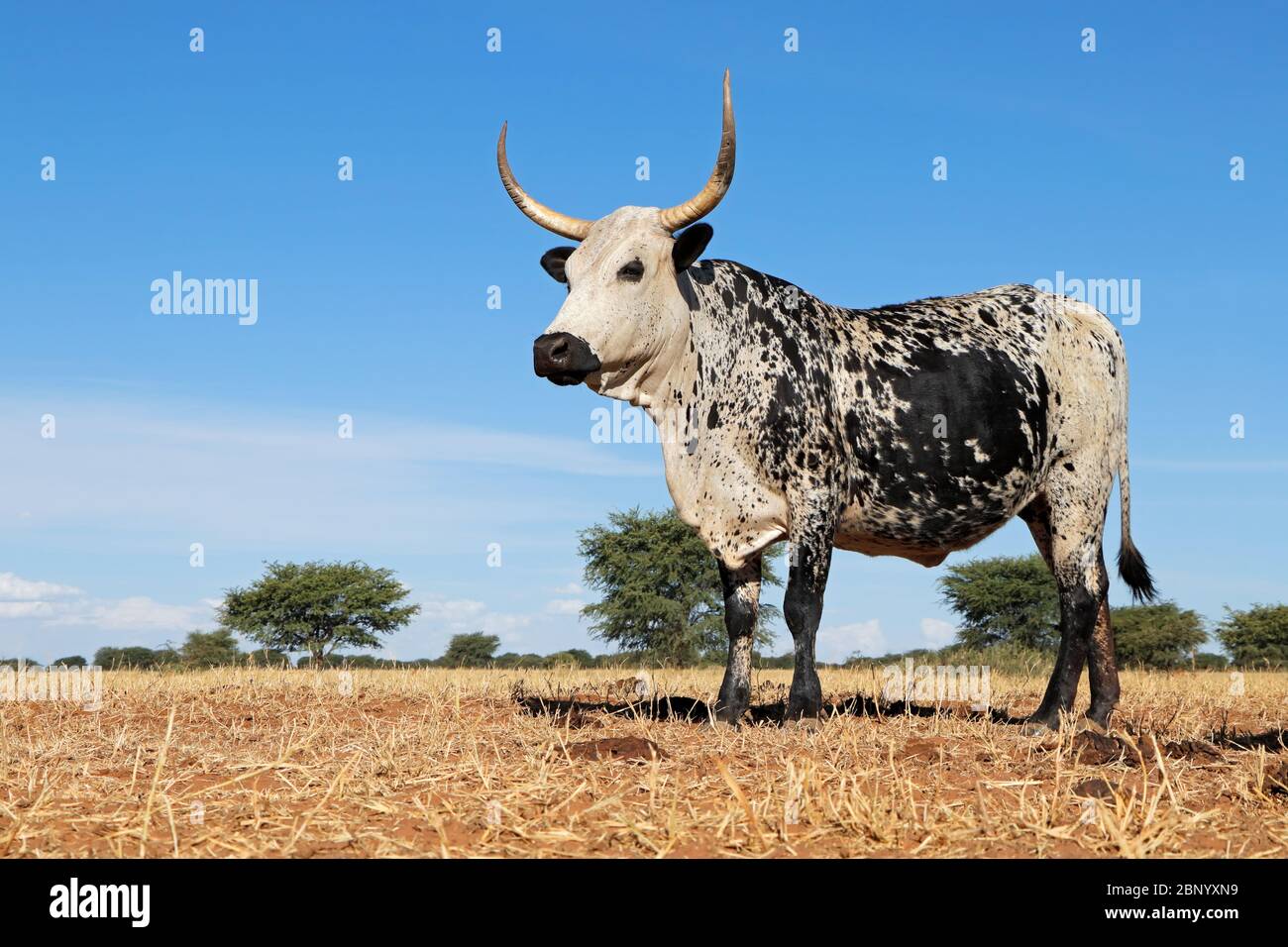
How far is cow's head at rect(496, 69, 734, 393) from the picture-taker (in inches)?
297

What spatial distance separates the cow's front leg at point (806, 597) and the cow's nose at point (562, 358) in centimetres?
172

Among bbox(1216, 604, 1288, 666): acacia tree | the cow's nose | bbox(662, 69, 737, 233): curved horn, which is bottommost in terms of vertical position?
bbox(1216, 604, 1288, 666): acacia tree

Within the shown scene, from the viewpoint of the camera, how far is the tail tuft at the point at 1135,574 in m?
10.4

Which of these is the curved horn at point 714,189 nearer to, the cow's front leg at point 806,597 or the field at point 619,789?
the cow's front leg at point 806,597

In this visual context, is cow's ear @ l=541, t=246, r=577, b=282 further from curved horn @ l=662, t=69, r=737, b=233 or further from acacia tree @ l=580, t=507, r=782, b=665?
acacia tree @ l=580, t=507, r=782, b=665

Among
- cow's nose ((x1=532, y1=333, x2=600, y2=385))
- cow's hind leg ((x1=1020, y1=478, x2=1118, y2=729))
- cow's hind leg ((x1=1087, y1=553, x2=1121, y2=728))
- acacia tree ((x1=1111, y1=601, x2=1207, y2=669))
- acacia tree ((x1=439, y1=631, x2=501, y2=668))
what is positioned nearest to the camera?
cow's nose ((x1=532, y1=333, x2=600, y2=385))

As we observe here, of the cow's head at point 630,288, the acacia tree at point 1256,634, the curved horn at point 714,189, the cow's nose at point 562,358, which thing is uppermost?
the curved horn at point 714,189

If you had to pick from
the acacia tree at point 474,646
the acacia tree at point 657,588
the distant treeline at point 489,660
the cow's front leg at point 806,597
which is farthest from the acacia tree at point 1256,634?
the cow's front leg at point 806,597

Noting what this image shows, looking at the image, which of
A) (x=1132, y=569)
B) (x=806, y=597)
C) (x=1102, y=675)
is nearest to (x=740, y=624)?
(x=806, y=597)

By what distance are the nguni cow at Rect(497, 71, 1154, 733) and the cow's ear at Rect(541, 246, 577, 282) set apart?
0.04 feet

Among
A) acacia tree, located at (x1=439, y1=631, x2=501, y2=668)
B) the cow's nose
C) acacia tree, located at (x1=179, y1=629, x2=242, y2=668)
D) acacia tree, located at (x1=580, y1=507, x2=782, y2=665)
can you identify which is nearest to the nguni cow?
the cow's nose

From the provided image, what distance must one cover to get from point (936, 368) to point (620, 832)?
5343mm

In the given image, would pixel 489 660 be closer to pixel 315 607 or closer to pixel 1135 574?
pixel 315 607
